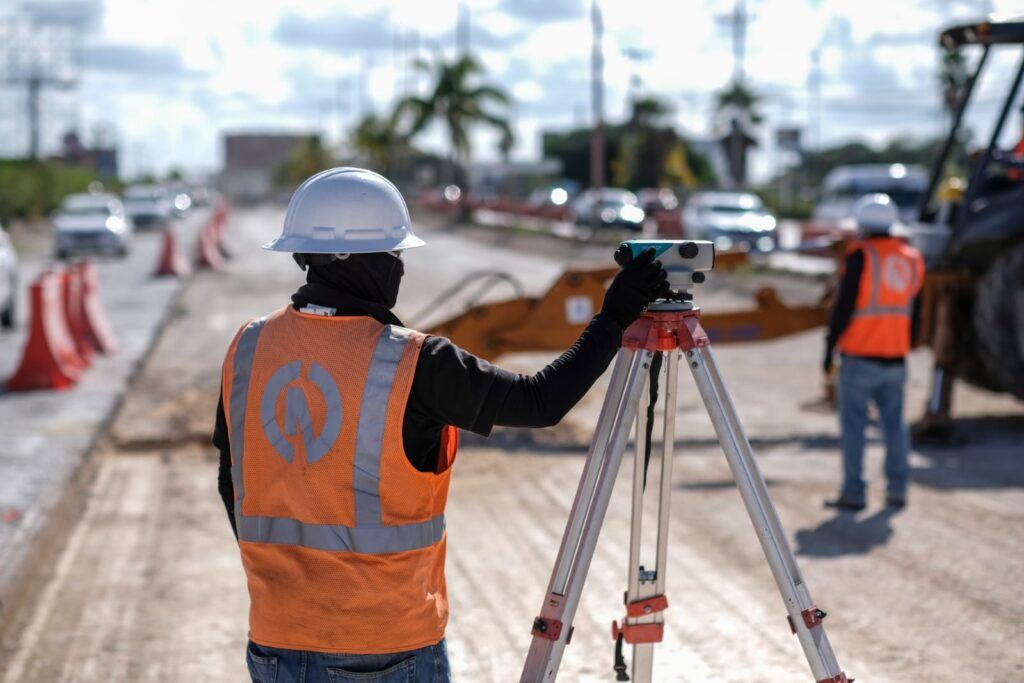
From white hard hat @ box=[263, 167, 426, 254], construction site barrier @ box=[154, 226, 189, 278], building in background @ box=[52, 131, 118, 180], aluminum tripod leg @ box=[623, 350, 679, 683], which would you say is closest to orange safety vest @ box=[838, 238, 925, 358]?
aluminum tripod leg @ box=[623, 350, 679, 683]

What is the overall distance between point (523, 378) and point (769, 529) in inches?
34.1

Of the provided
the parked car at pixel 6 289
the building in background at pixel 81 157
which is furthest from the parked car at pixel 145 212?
the building in background at pixel 81 157

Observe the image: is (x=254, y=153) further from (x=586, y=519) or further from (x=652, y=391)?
(x=586, y=519)

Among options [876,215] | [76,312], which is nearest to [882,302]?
[876,215]

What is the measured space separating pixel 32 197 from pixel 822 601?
54227 millimetres

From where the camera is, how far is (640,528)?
361 centimetres

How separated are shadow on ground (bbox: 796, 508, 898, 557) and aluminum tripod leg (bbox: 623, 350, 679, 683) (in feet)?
10.9

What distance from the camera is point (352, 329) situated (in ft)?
9.50

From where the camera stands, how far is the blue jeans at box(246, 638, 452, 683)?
2908 mm

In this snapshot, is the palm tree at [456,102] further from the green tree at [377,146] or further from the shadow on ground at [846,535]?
the shadow on ground at [846,535]

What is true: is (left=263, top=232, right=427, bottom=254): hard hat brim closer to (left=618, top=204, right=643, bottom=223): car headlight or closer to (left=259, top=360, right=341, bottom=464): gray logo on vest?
(left=259, top=360, right=341, bottom=464): gray logo on vest

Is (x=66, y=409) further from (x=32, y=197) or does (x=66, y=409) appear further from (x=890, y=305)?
(x=32, y=197)

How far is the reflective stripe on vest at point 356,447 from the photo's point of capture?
2848 mm

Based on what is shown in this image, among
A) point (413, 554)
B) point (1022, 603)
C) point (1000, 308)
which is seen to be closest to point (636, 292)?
point (413, 554)
